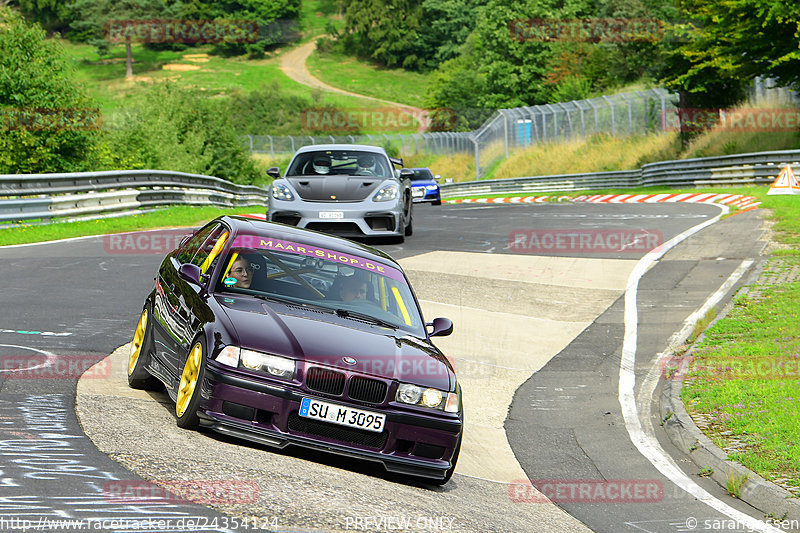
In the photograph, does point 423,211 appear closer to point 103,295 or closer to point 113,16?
point 103,295

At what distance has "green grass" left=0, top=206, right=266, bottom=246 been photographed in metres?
19.6

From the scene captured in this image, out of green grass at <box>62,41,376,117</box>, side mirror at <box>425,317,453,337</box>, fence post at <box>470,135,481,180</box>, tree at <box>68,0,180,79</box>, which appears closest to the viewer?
side mirror at <box>425,317,453,337</box>

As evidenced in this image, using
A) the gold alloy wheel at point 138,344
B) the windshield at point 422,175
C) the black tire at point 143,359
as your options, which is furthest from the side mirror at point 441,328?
the windshield at point 422,175

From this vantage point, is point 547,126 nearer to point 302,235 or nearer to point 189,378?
point 302,235

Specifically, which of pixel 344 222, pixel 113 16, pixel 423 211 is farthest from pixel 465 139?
pixel 113 16

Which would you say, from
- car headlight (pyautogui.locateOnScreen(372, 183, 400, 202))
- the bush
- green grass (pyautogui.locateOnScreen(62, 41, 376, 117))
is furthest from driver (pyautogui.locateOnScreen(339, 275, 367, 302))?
green grass (pyautogui.locateOnScreen(62, 41, 376, 117))

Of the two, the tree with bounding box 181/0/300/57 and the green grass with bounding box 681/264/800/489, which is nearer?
the green grass with bounding box 681/264/800/489

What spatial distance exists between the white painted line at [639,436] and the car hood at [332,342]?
2.10 metres

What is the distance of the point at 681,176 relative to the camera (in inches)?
1511

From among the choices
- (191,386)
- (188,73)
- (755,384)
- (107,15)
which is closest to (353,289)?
(191,386)

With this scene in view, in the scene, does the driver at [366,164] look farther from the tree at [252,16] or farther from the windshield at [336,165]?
the tree at [252,16]

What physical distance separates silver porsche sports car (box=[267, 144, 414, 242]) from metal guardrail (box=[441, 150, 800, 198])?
59.7 feet

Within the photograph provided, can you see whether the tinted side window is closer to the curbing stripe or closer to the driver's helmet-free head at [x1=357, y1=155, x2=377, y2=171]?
the driver's helmet-free head at [x1=357, y1=155, x2=377, y2=171]

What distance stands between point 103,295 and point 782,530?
9.07 m
